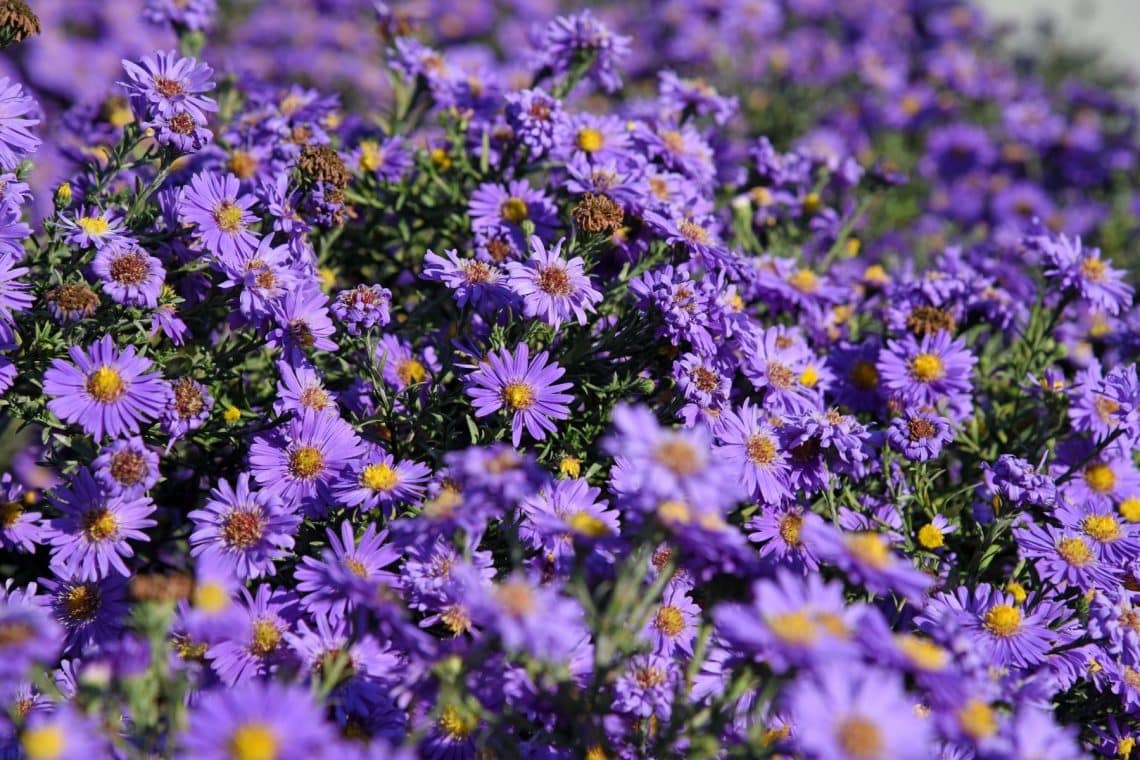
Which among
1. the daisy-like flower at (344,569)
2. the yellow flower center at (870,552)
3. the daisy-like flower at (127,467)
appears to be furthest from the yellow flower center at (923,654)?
the daisy-like flower at (127,467)

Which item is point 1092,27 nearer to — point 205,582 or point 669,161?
point 669,161

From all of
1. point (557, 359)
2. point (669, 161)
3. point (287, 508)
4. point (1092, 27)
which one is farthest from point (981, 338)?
point (1092, 27)

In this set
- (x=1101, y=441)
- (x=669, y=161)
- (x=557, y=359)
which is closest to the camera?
(x=557, y=359)

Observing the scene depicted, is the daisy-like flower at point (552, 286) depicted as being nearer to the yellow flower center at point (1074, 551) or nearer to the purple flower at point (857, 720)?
the purple flower at point (857, 720)

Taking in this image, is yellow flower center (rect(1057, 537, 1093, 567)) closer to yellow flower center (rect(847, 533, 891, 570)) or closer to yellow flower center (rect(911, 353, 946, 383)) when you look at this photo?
yellow flower center (rect(911, 353, 946, 383))

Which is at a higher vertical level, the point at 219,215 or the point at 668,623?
the point at 219,215

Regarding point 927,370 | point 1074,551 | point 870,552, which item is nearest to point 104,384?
point 870,552

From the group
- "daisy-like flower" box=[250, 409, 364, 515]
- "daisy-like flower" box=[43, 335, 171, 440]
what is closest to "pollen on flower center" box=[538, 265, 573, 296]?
"daisy-like flower" box=[250, 409, 364, 515]

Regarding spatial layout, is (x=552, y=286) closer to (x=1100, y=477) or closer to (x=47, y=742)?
(x=47, y=742)
